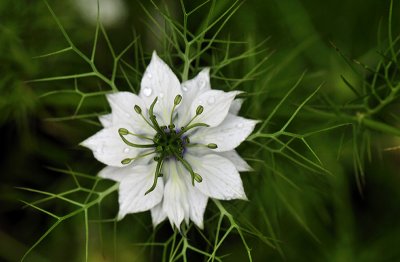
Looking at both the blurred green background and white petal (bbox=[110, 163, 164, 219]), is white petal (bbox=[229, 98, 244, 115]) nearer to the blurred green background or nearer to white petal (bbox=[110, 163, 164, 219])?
white petal (bbox=[110, 163, 164, 219])

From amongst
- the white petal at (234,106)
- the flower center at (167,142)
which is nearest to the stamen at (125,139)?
the flower center at (167,142)

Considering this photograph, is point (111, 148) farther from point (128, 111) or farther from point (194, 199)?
point (194, 199)

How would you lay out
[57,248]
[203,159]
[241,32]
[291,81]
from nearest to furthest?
1. [203,159]
2. [291,81]
3. [241,32]
4. [57,248]

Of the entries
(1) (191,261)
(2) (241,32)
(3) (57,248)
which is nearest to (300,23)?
(2) (241,32)

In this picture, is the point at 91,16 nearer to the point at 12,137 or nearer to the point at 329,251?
the point at 12,137

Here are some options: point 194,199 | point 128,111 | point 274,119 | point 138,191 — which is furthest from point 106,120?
point 274,119

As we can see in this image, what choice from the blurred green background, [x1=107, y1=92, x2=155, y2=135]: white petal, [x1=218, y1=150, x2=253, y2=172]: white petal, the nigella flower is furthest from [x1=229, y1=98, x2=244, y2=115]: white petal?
the blurred green background

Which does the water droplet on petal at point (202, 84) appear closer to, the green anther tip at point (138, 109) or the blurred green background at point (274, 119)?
the green anther tip at point (138, 109)
